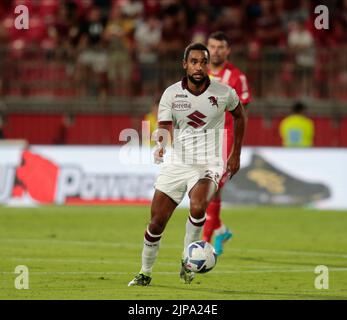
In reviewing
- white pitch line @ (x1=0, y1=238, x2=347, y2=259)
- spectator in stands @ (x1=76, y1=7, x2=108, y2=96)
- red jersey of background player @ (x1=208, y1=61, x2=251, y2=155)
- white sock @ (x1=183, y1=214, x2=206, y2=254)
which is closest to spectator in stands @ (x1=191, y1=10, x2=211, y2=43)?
spectator in stands @ (x1=76, y1=7, x2=108, y2=96)

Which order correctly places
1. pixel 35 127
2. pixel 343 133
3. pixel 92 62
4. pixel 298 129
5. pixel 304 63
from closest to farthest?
pixel 298 129, pixel 304 63, pixel 343 133, pixel 92 62, pixel 35 127

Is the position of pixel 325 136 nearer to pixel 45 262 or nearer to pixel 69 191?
pixel 69 191

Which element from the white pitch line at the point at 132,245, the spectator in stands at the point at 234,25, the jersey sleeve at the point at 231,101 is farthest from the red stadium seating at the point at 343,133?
the jersey sleeve at the point at 231,101

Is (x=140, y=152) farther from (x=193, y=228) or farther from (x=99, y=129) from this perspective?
(x=193, y=228)

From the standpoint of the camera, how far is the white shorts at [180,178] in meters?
12.2

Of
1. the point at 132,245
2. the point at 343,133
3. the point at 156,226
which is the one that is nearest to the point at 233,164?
the point at 156,226

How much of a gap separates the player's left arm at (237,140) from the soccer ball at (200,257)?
3.28 ft

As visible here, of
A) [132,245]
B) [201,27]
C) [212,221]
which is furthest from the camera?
[201,27]

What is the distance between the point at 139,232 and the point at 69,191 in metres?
4.56

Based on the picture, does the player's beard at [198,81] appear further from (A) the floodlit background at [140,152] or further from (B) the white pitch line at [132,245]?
(B) the white pitch line at [132,245]

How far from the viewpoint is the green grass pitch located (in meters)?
11.9

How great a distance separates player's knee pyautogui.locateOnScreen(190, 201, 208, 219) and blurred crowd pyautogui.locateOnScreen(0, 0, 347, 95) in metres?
15.1

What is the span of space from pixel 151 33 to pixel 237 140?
1611 centimetres

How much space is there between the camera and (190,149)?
12.4m
